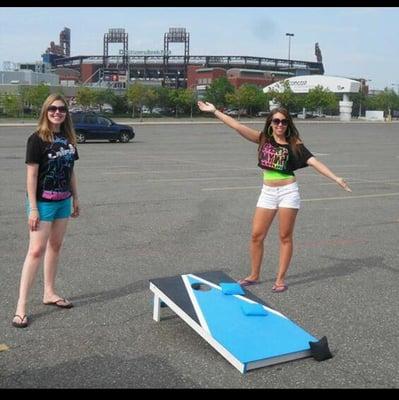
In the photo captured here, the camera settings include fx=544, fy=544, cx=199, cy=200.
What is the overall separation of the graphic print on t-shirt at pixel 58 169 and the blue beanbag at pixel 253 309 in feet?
5.93

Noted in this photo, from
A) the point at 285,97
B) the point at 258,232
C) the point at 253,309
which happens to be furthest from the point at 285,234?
the point at 285,97

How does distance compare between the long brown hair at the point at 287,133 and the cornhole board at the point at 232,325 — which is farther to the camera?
the long brown hair at the point at 287,133

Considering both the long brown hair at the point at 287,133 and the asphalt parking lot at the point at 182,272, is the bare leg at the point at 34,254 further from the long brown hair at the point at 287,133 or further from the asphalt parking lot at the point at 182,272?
the long brown hair at the point at 287,133

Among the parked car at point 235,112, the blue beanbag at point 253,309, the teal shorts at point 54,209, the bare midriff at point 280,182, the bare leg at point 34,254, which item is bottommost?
the parked car at point 235,112

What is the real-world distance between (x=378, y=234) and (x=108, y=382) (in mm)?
5821

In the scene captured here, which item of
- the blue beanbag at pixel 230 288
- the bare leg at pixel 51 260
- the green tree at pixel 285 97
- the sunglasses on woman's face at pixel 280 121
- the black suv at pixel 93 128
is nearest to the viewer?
the blue beanbag at pixel 230 288

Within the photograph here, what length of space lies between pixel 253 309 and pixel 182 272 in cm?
189

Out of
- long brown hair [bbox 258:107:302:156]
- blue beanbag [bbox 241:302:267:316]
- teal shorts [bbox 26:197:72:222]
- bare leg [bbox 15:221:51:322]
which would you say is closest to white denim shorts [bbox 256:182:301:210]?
long brown hair [bbox 258:107:302:156]

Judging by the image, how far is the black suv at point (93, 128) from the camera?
94.2 ft

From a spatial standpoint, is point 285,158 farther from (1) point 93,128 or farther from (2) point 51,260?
(1) point 93,128

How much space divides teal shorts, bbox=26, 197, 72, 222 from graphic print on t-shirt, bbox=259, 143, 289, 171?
2.01m

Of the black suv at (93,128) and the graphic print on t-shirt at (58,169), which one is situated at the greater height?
the graphic print on t-shirt at (58,169)

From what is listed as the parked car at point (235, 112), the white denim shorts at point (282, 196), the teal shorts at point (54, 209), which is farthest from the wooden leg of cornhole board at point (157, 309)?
the parked car at point (235, 112)
